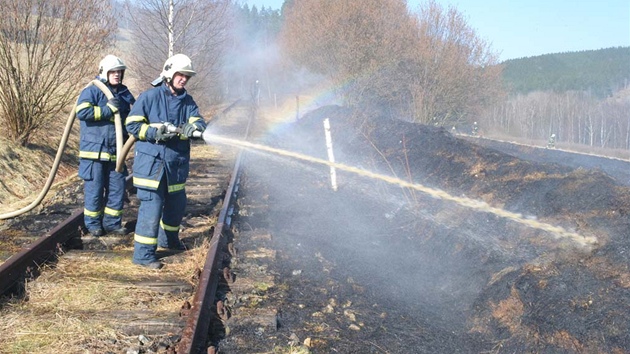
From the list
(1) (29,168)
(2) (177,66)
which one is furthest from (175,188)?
(1) (29,168)

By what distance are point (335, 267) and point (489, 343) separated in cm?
181

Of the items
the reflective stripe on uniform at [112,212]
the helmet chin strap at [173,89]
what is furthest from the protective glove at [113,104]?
the reflective stripe on uniform at [112,212]

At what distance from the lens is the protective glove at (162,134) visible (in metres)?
4.66

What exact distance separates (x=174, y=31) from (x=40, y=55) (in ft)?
32.0

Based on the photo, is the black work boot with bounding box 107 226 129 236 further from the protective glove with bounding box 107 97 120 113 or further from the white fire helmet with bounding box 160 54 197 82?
the white fire helmet with bounding box 160 54 197 82

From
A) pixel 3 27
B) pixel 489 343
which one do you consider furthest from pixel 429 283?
pixel 3 27

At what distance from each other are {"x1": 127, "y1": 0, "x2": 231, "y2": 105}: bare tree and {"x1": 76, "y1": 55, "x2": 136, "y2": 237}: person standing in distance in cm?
1364

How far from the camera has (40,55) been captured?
33.6ft

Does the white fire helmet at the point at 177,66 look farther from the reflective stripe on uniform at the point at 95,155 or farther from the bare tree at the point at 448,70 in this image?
the bare tree at the point at 448,70

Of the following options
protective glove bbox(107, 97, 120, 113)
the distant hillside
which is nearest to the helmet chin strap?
protective glove bbox(107, 97, 120, 113)

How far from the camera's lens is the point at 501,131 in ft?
170

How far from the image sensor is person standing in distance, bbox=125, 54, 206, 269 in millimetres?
4781

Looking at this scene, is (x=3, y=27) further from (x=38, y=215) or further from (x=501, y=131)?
(x=501, y=131)

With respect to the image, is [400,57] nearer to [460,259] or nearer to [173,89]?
[460,259]
